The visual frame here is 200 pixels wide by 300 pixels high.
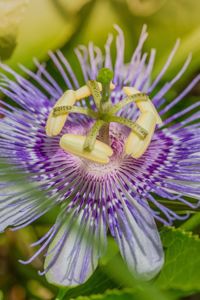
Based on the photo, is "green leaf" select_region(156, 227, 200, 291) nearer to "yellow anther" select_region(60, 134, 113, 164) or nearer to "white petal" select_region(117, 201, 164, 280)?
"white petal" select_region(117, 201, 164, 280)

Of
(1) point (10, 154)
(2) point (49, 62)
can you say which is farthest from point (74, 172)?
(2) point (49, 62)

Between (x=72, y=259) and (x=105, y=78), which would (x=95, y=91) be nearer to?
(x=105, y=78)

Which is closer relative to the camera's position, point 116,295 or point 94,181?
point 116,295

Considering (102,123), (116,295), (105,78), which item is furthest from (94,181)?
(116,295)

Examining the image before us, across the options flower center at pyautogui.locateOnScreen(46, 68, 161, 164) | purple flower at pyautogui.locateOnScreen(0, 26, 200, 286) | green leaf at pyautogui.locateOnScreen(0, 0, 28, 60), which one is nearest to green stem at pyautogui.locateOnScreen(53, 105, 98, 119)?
flower center at pyautogui.locateOnScreen(46, 68, 161, 164)

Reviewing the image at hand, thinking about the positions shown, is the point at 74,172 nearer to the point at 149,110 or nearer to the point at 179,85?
the point at 149,110

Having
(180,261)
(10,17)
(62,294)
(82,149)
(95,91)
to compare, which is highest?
(10,17)

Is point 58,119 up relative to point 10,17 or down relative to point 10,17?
down

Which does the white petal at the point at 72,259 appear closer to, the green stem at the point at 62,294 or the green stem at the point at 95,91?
the green stem at the point at 62,294
